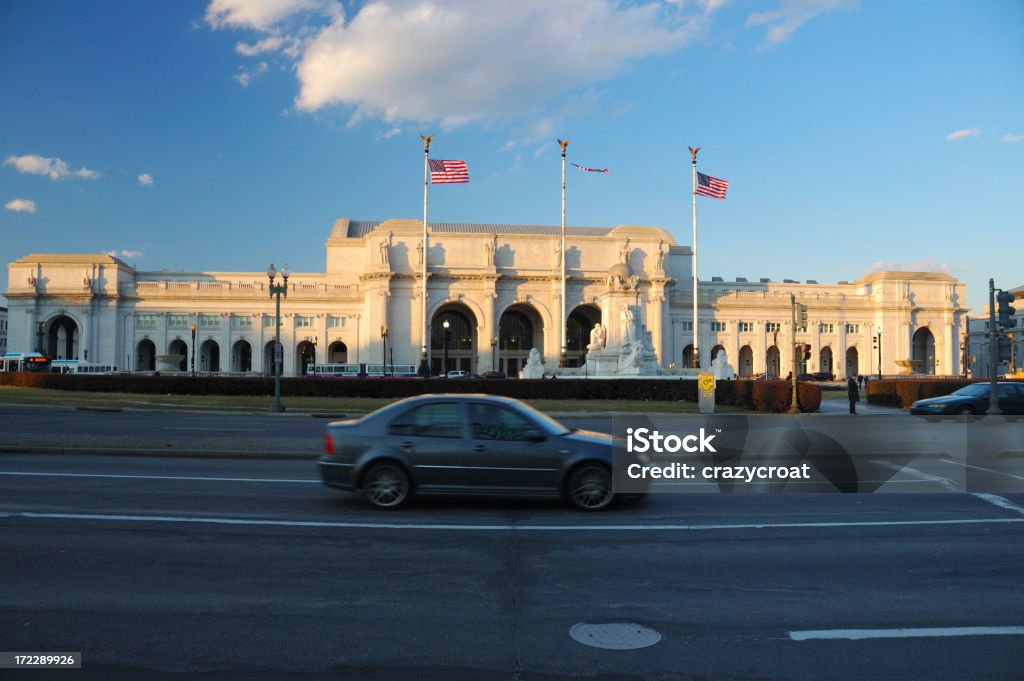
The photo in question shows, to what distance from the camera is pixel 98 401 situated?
3441cm

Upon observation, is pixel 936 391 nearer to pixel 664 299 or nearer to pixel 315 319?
pixel 664 299

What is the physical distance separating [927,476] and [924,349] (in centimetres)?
11193

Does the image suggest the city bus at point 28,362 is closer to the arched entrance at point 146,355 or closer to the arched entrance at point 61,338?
the arched entrance at point 146,355

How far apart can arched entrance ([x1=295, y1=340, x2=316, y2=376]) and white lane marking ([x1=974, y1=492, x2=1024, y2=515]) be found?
303ft

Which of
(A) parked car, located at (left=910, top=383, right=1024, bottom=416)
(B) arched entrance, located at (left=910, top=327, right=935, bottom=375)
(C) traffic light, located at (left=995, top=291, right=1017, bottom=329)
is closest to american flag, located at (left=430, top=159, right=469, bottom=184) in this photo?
(A) parked car, located at (left=910, top=383, right=1024, bottom=416)

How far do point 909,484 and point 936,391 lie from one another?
28885 millimetres

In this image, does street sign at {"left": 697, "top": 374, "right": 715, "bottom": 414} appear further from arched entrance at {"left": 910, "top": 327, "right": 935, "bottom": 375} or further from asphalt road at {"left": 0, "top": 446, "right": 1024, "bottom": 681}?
arched entrance at {"left": 910, "top": 327, "right": 935, "bottom": 375}

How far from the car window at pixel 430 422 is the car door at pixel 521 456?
0.33 metres

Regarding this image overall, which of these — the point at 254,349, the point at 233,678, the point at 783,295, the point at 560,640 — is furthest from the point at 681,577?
the point at 783,295

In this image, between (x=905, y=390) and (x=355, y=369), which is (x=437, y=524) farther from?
(x=355, y=369)

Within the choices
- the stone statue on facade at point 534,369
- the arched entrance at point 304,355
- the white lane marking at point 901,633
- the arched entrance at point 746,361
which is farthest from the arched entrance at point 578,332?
the white lane marking at point 901,633

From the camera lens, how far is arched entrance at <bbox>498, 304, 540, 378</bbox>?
10175cm

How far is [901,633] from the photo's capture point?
17.4 ft

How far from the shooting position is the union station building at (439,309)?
93562mm
